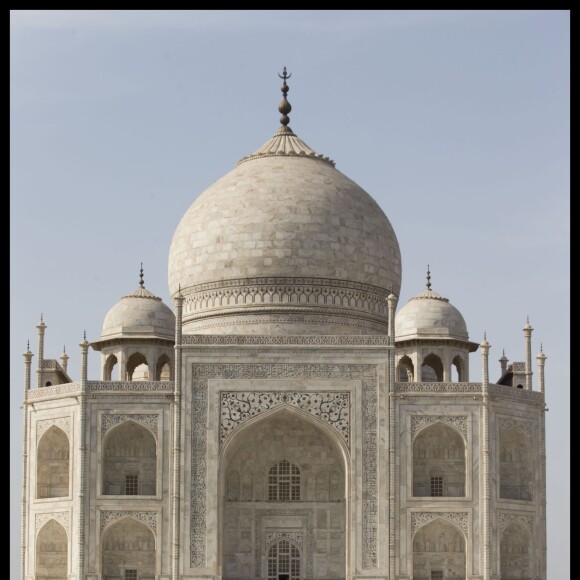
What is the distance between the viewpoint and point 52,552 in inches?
1210

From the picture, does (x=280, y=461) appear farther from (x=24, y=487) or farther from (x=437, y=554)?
(x=24, y=487)

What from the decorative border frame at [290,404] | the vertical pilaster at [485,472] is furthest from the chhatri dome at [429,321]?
the decorative border frame at [290,404]

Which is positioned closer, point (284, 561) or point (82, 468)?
point (82, 468)

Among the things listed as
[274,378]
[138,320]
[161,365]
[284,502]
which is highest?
[138,320]

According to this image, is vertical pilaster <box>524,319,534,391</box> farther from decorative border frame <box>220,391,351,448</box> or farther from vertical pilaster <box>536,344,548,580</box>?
decorative border frame <box>220,391,351,448</box>

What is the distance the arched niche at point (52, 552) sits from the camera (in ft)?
100

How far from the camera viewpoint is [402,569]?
1168 inches

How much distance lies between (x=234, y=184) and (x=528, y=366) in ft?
26.9

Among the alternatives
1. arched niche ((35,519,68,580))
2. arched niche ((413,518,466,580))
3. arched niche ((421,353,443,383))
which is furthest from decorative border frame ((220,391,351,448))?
arched niche ((35,519,68,580))

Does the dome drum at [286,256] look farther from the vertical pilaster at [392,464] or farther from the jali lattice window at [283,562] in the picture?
the jali lattice window at [283,562]

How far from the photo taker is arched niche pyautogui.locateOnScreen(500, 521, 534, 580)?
1213 inches

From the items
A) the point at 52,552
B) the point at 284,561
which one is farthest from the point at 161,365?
the point at 284,561

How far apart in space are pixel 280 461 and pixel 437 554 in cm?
399
